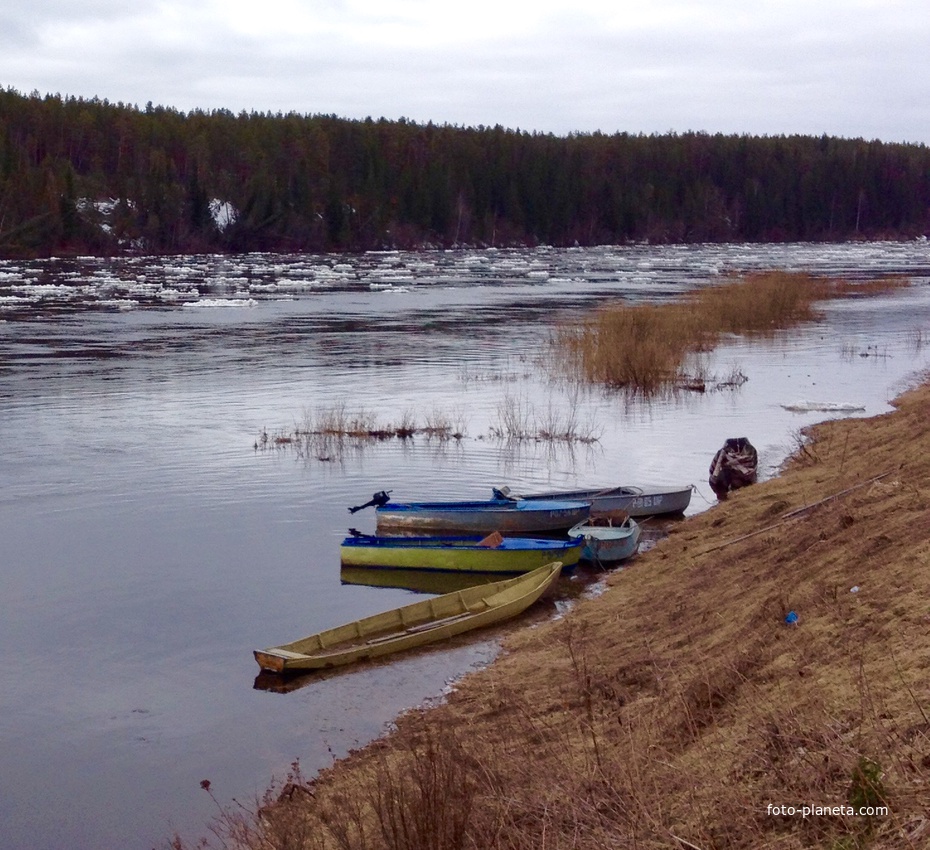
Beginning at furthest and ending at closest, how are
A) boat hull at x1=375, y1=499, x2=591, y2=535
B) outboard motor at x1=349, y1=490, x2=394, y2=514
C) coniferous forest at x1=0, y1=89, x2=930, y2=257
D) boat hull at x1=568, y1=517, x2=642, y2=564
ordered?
coniferous forest at x1=0, y1=89, x2=930, y2=257
outboard motor at x1=349, y1=490, x2=394, y2=514
boat hull at x1=375, y1=499, x2=591, y2=535
boat hull at x1=568, y1=517, x2=642, y2=564

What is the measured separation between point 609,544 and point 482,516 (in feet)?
6.16

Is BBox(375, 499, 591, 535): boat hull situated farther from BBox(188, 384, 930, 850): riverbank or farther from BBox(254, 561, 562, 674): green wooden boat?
BBox(188, 384, 930, 850): riverbank

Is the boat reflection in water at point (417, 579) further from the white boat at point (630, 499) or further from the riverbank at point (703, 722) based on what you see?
the white boat at point (630, 499)

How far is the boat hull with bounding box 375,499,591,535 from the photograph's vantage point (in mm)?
15133

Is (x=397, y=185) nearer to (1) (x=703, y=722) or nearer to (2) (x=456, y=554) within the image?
(2) (x=456, y=554)

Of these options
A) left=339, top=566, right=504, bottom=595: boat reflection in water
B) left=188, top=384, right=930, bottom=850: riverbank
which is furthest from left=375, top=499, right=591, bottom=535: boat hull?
left=188, top=384, right=930, bottom=850: riverbank

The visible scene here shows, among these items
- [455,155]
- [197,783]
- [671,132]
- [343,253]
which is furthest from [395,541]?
[671,132]

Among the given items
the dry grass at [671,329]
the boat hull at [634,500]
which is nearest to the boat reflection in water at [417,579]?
the boat hull at [634,500]

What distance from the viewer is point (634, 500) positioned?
15688 millimetres

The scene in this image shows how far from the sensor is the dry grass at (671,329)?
2736cm

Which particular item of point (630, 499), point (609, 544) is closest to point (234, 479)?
point (630, 499)

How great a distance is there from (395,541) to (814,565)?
18.4 ft

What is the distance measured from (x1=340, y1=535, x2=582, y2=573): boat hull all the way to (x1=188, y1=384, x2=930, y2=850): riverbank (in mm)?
1250

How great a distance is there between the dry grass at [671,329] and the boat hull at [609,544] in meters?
12.3
